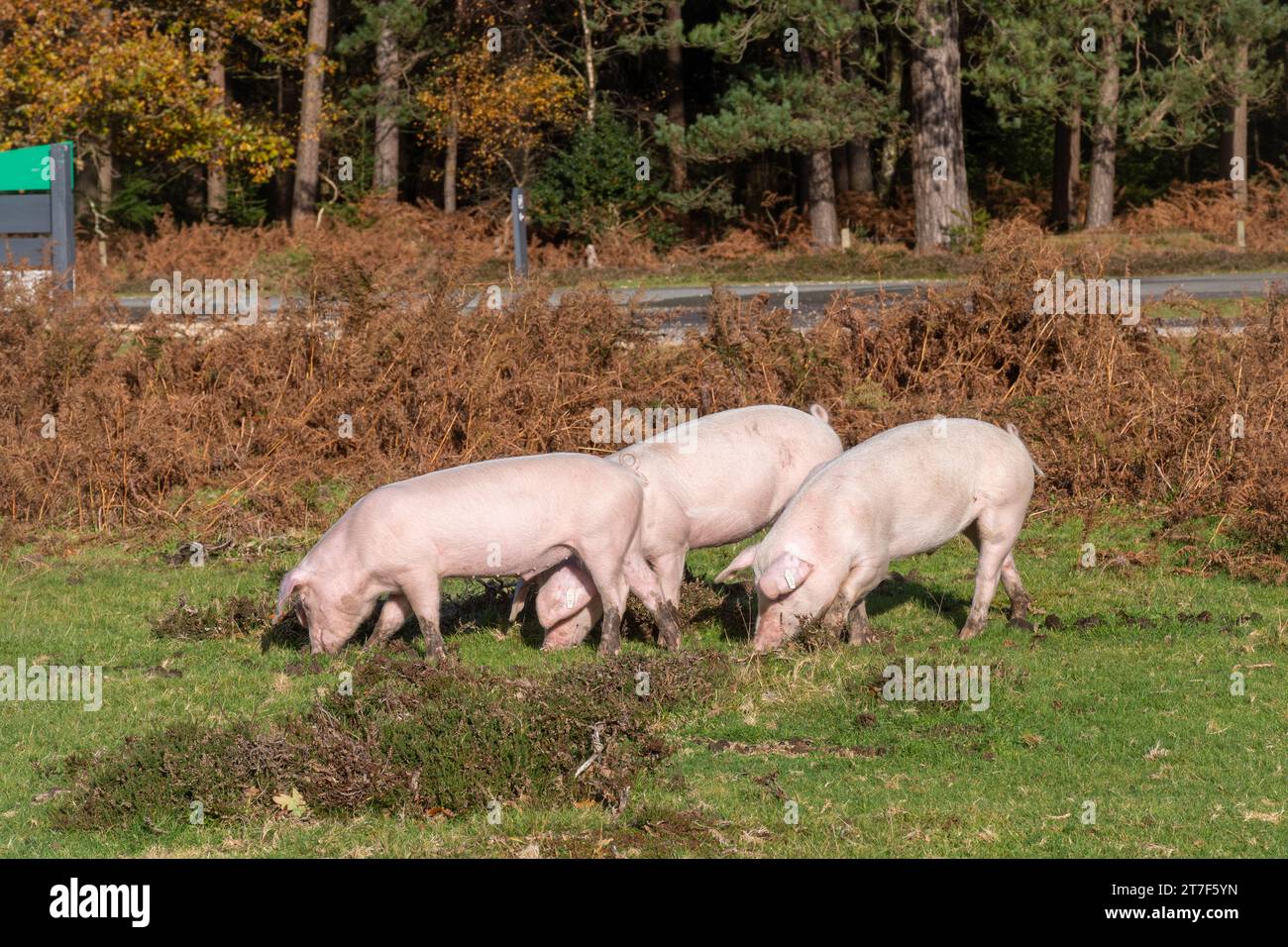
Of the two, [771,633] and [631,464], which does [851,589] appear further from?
[631,464]

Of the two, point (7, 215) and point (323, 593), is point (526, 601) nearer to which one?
point (323, 593)

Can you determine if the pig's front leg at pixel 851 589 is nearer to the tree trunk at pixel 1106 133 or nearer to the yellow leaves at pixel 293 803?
the yellow leaves at pixel 293 803

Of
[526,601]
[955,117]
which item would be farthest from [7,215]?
[955,117]

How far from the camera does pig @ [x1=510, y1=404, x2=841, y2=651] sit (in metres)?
10.2

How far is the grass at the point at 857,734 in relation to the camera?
6.95m

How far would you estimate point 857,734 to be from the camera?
8320mm

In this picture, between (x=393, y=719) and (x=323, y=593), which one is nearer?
(x=393, y=719)

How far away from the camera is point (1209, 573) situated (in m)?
12.1

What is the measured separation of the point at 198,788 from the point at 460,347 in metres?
8.61

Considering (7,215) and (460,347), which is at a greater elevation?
(7,215)

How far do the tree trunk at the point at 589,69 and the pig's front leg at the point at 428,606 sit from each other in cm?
2827

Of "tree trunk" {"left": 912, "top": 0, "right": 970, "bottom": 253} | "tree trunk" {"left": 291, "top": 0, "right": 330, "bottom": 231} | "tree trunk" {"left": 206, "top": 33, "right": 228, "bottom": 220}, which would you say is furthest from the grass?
"tree trunk" {"left": 206, "top": 33, "right": 228, "bottom": 220}

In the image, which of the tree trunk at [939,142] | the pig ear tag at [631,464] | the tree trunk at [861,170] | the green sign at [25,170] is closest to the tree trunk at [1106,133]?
the tree trunk at [939,142]

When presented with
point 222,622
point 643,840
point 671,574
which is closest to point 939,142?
point 671,574
